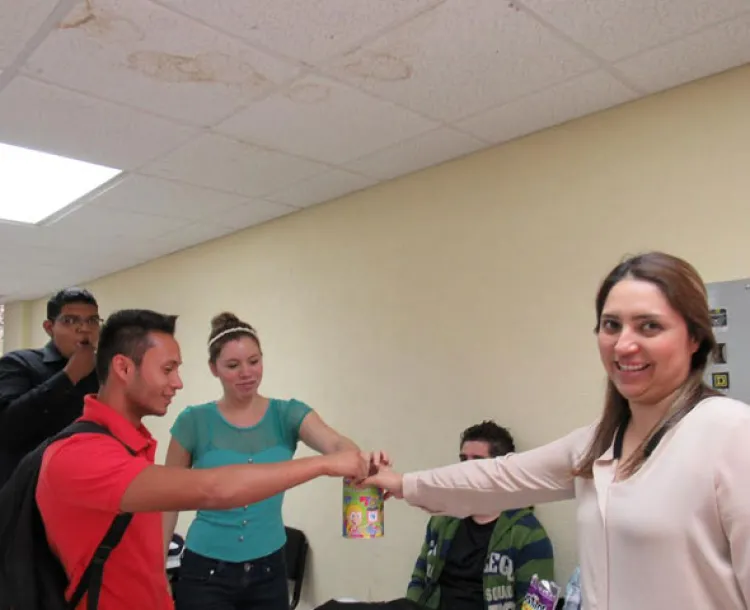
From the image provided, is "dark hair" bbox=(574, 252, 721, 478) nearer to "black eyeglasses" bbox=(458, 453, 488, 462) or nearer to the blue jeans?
"black eyeglasses" bbox=(458, 453, 488, 462)

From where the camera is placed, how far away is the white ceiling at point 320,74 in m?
1.69

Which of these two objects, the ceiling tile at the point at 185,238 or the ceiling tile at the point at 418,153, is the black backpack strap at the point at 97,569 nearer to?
the ceiling tile at the point at 418,153

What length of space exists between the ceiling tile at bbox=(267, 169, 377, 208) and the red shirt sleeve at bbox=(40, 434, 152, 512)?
6.34ft

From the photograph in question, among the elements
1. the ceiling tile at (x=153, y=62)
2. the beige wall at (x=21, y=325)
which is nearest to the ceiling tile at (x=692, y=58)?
the ceiling tile at (x=153, y=62)

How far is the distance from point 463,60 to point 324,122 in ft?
2.13

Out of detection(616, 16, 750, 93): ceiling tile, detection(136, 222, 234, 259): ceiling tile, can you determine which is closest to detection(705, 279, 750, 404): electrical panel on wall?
detection(616, 16, 750, 93): ceiling tile

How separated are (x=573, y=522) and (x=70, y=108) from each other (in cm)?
236

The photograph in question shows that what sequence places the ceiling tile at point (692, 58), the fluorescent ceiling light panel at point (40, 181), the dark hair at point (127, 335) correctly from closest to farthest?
the dark hair at point (127, 335)
the ceiling tile at point (692, 58)
the fluorescent ceiling light panel at point (40, 181)

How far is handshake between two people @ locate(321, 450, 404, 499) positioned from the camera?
166cm

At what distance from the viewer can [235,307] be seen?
4141 millimetres

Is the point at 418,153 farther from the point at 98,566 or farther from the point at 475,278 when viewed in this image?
the point at 98,566

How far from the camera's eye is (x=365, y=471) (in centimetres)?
174

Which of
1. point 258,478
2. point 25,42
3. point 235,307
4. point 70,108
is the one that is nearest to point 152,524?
point 258,478

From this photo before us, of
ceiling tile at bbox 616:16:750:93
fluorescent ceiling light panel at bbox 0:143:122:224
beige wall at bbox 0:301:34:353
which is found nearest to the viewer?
ceiling tile at bbox 616:16:750:93
